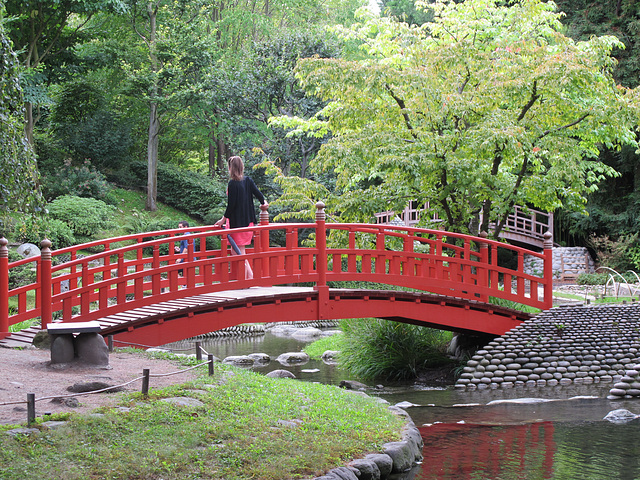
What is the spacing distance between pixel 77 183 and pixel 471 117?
17337 mm

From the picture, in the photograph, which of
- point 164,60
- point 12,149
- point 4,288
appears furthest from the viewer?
point 164,60

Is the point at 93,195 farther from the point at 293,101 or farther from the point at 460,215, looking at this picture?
the point at 460,215

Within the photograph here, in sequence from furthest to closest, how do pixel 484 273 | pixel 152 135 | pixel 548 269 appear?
pixel 152 135, pixel 548 269, pixel 484 273

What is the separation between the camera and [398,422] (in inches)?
295

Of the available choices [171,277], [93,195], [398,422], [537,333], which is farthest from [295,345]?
[93,195]

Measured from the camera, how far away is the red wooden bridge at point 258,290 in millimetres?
8867

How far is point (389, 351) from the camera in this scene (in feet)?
42.4

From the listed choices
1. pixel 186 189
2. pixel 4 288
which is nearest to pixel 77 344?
pixel 4 288

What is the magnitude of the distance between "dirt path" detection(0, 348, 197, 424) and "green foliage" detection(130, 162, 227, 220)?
1979 centimetres

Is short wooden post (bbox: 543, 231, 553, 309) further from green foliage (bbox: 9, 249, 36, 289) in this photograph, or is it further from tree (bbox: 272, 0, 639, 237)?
green foliage (bbox: 9, 249, 36, 289)

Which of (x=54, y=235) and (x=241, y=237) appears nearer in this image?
(x=241, y=237)

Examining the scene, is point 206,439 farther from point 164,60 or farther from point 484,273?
point 164,60

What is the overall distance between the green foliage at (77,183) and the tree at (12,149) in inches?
662

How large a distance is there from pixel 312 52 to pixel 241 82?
305cm
